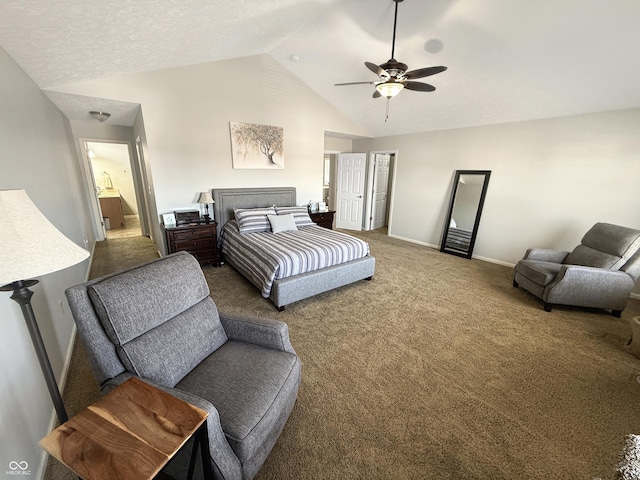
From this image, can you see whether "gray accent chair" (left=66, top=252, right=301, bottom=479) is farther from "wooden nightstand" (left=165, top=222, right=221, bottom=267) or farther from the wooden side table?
"wooden nightstand" (left=165, top=222, right=221, bottom=267)

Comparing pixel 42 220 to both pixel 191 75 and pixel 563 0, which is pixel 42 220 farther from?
pixel 563 0

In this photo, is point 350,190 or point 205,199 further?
point 350,190

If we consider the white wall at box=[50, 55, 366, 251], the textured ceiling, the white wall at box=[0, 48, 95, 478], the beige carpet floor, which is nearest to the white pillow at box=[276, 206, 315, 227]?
the white wall at box=[50, 55, 366, 251]

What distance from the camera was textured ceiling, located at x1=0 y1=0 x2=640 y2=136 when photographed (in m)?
2.10

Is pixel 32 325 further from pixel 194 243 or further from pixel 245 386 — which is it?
pixel 194 243

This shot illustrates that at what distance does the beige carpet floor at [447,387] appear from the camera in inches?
57.6

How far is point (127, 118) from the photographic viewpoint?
4395 millimetres

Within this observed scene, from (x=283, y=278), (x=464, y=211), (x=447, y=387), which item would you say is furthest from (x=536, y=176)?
(x=283, y=278)

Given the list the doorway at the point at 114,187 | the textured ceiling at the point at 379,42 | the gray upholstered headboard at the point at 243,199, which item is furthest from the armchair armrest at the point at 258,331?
the doorway at the point at 114,187

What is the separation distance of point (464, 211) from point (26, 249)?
5.55 m

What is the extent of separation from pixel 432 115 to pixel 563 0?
2382 mm

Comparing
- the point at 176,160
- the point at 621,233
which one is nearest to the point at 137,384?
the point at 176,160

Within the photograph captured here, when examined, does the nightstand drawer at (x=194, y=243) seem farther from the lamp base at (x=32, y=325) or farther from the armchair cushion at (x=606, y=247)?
the armchair cushion at (x=606, y=247)

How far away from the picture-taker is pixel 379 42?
3.37 metres
